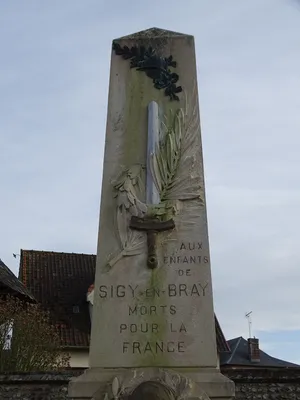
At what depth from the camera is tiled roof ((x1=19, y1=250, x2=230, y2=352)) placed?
79.6 feet

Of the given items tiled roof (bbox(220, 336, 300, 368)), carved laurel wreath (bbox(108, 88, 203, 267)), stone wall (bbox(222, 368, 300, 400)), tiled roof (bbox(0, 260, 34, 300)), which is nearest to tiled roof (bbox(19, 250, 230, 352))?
tiled roof (bbox(0, 260, 34, 300))

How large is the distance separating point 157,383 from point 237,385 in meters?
3.71

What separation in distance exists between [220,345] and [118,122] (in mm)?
19291

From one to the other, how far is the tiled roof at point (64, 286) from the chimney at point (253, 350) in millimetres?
6267

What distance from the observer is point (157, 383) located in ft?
19.4

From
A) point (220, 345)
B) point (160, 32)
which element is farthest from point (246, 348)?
point (160, 32)

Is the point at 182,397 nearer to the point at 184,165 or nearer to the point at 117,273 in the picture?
the point at 117,273

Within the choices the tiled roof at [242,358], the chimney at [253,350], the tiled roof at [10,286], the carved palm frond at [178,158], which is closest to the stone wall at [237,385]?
the carved palm frond at [178,158]

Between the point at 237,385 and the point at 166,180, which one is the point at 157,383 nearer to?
the point at 166,180

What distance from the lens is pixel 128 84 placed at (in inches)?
305

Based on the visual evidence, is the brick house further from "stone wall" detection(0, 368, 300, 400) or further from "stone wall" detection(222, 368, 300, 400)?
"stone wall" detection(222, 368, 300, 400)

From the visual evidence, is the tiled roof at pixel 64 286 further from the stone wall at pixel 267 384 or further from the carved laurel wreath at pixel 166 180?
the carved laurel wreath at pixel 166 180

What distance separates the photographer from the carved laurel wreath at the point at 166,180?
6.89 meters

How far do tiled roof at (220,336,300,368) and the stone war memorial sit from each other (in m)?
23.7
